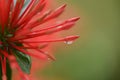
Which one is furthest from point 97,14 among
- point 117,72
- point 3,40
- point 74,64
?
point 3,40

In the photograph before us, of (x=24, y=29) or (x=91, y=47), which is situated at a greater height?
(x=91, y=47)

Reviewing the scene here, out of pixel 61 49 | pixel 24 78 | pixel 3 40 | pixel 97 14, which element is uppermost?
pixel 97 14

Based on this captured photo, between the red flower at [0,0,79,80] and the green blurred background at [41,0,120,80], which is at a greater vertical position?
the green blurred background at [41,0,120,80]

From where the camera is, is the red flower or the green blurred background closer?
the red flower

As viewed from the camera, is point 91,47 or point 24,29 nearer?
point 24,29

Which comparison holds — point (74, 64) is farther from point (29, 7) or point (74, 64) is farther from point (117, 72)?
point (29, 7)
